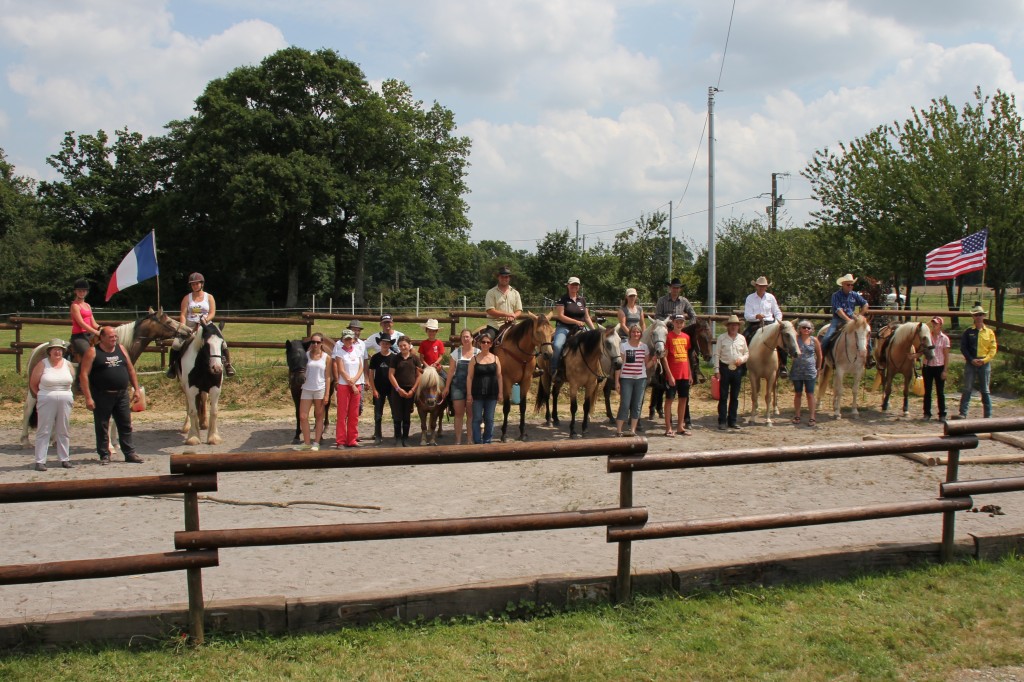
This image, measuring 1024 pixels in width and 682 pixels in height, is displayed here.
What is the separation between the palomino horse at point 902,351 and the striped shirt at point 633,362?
596cm

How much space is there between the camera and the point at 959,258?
59.8 feet

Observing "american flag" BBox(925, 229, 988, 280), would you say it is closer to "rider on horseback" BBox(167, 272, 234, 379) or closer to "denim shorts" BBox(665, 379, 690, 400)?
"denim shorts" BBox(665, 379, 690, 400)

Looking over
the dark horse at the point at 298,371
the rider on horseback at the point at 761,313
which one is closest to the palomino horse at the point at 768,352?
the rider on horseback at the point at 761,313

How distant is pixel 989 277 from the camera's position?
25844 millimetres

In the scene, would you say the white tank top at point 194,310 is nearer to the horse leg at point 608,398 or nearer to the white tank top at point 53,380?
the white tank top at point 53,380

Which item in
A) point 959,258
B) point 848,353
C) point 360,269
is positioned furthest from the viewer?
point 360,269

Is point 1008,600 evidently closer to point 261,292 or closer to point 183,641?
point 183,641

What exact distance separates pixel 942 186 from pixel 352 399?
76.6 feet

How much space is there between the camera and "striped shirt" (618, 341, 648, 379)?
38.0ft

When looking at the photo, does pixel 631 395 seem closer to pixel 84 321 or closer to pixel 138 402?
pixel 138 402

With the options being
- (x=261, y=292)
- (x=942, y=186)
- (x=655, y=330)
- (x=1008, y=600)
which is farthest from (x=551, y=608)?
(x=261, y=292)

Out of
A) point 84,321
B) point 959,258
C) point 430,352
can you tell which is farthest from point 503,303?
point 959,258

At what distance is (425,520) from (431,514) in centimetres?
310

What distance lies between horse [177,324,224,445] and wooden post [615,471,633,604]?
26.1ft
